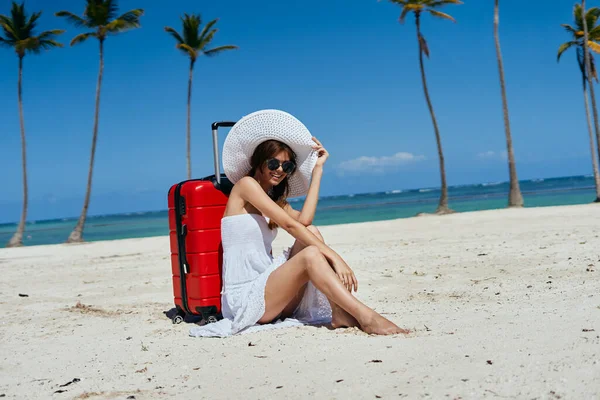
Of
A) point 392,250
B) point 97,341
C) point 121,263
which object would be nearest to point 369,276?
point 392,250

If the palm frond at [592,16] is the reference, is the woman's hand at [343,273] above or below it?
below

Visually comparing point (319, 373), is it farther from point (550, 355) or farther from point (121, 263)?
point (121, 263)

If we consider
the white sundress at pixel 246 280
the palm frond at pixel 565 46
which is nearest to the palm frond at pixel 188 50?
the palm frond at pixel 565 46

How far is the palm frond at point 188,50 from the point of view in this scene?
23703mm

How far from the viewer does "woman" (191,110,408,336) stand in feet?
12.1

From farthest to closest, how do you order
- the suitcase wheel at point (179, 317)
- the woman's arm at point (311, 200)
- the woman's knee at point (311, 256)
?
the suitcase wheel at point (179, 317) < the woman's arm at point (311, 200) < the woman's knee at point (311, 256)

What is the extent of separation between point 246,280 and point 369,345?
1.07 m

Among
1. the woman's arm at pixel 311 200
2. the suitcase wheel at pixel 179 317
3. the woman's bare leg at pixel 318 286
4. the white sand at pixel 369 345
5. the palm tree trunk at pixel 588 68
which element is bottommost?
the white sand at pixel 369 345

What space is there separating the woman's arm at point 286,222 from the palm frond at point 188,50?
21.0m

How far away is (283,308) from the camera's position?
3986mm

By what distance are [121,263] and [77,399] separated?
7.82 meters

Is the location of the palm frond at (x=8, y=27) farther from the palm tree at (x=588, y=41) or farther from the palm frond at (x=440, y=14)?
the palm tree at (x=588, y=41)

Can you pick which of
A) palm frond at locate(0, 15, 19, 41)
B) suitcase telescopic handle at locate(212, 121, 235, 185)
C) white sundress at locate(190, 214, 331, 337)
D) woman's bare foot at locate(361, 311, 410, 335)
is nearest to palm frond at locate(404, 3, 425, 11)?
palm frond at locate(0, 15, 19, 41)

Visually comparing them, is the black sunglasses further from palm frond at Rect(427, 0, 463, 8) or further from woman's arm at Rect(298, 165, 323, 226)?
palm frond at Rect(427, 0, 463, 8)
